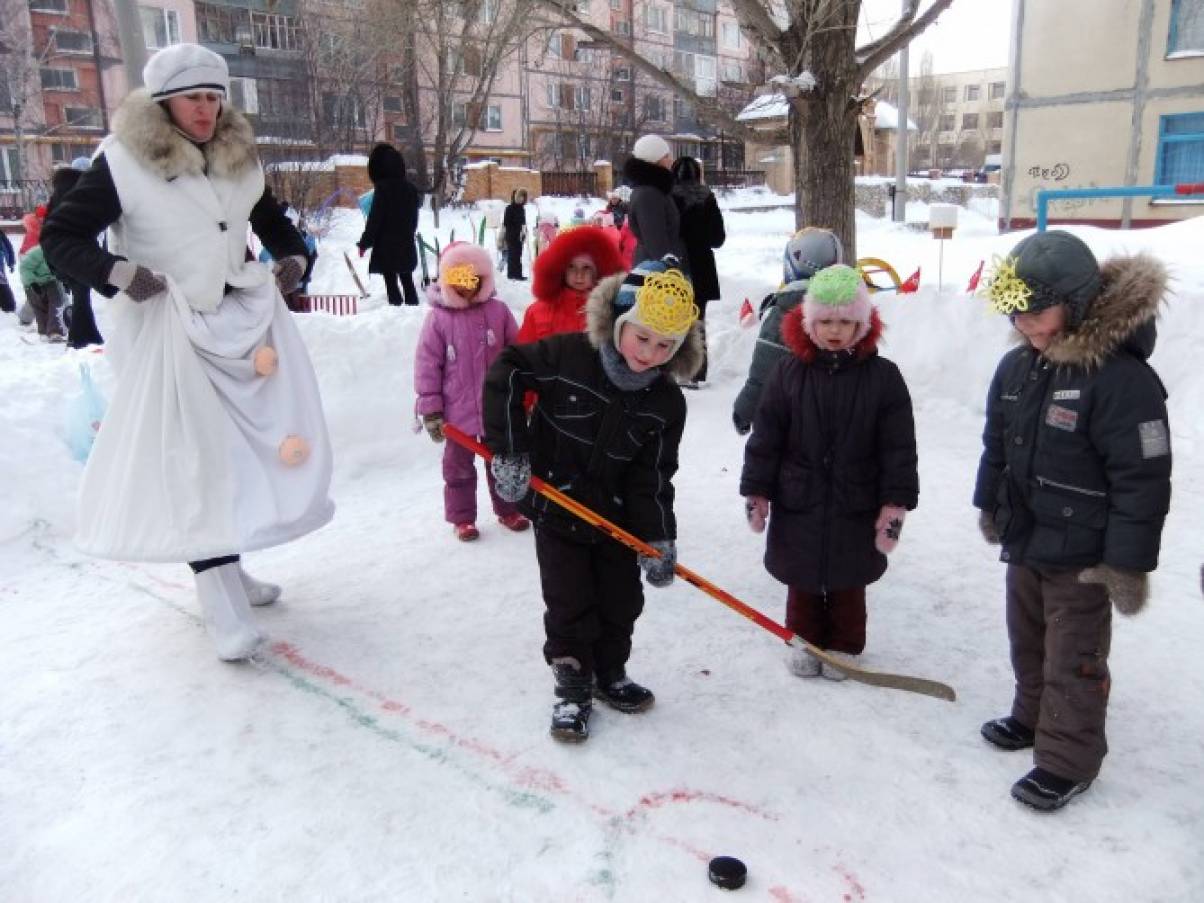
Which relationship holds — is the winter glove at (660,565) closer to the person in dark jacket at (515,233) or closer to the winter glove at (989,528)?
the winter glove at (989,528)

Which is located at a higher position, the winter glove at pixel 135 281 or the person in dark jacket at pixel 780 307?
the winter glove at pixel 135 281

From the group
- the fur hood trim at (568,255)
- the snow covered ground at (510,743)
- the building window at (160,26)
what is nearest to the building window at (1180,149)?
the snow covered ground at (510,743)

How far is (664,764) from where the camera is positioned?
9.32ft

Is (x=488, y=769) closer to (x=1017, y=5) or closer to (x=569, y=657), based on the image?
(x=569, y=657)

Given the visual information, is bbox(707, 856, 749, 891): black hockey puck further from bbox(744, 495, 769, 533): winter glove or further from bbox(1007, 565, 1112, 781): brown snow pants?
bbox(744, 495, 769, 533): winter glove

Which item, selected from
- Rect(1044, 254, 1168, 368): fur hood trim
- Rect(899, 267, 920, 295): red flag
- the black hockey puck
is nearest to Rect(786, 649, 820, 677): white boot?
the black hockey puck

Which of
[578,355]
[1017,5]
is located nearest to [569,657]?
[578,355]

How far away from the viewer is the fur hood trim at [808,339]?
3.19 m

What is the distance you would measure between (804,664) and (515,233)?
42.8 ft

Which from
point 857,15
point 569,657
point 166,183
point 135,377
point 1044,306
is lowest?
point 569,657

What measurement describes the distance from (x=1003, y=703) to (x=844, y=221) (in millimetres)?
6073

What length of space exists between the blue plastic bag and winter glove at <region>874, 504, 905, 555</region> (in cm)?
433

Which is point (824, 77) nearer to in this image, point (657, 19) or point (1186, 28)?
point (1186, 28)

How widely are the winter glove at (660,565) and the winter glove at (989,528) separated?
0.97m
